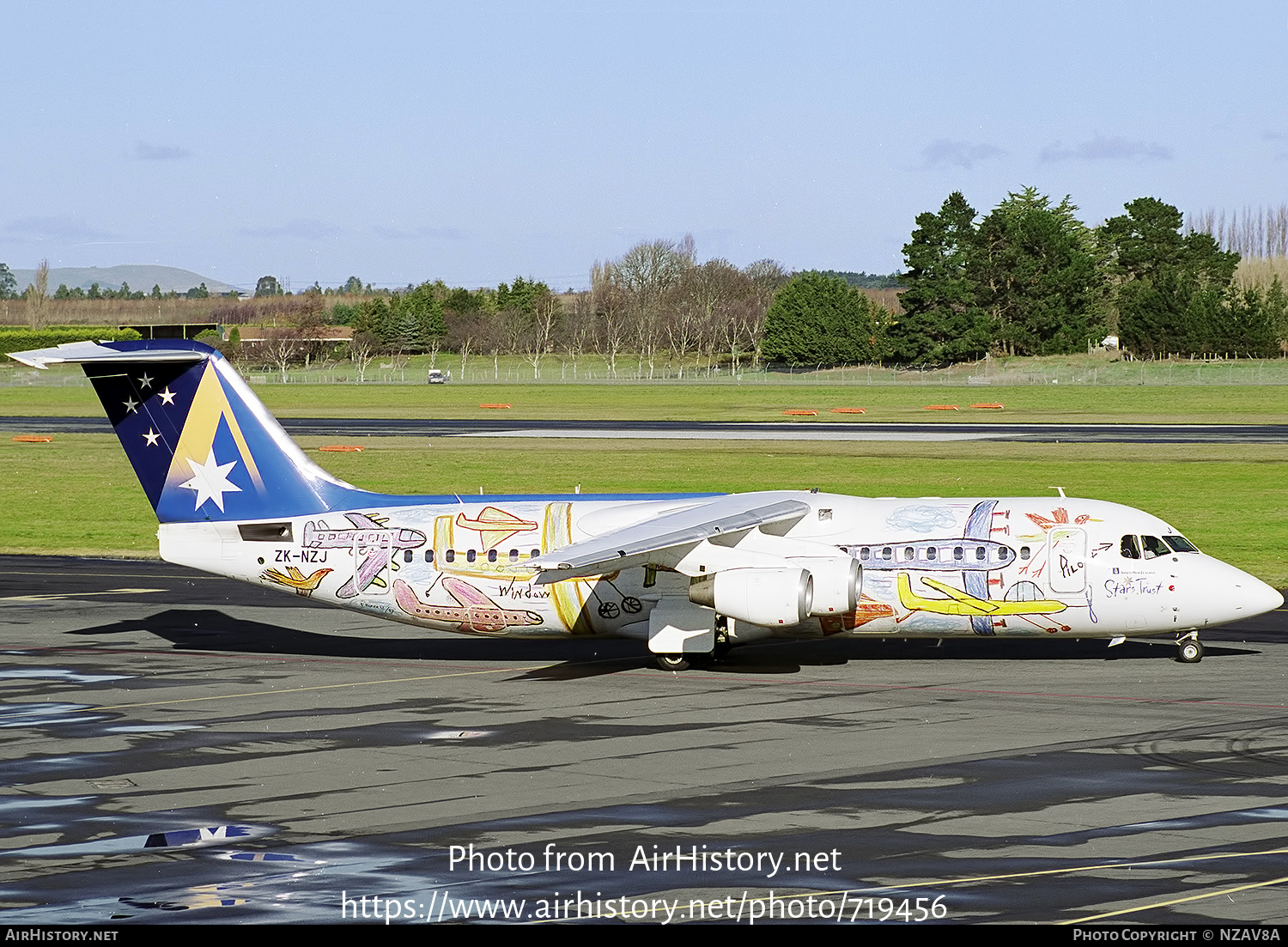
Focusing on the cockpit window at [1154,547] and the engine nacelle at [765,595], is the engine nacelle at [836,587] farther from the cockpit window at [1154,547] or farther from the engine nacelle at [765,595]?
the cockpit window at [1154,547]

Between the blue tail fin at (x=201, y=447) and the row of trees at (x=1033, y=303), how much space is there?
446 feet

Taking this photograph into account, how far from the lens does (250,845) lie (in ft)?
59.7

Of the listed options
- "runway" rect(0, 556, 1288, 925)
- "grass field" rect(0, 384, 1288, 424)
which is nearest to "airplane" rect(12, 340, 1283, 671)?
"runway" rect(0, 556, 1288, 925)

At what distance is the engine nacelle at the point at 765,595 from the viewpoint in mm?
28203

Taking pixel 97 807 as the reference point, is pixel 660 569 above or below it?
above

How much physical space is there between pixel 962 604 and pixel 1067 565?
213cm

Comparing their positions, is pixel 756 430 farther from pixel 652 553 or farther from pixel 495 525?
pixel 652 553

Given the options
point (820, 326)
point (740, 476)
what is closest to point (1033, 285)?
point (820, 326)

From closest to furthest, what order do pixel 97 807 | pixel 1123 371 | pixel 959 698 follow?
pixel 97 807 < pixel 959 698 < pixel 1123 371

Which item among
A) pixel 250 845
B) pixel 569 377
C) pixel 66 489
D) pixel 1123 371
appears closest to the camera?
pixel 250 845

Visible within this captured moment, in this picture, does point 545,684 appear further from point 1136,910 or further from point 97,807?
point 1136,910

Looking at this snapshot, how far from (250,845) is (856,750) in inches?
361

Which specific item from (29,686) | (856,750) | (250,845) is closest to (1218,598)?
(856,750)

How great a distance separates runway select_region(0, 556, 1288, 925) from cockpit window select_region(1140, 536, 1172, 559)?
224cm
